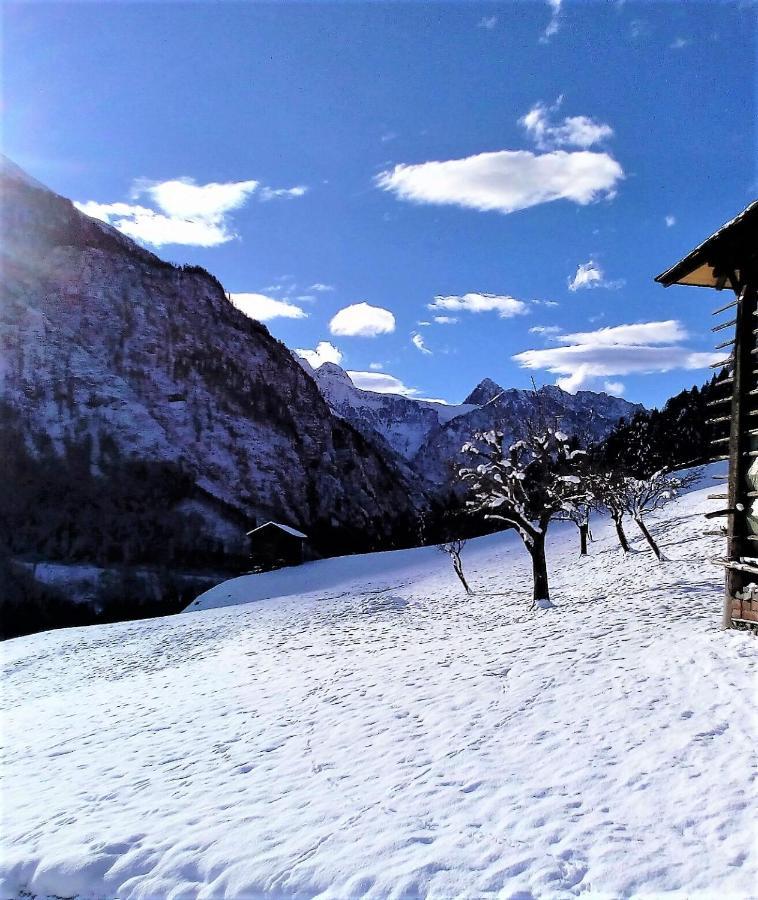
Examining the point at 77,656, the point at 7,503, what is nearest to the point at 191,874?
the point at 77,656

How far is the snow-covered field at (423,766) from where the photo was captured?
516 cm

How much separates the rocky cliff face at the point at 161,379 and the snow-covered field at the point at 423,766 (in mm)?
77557

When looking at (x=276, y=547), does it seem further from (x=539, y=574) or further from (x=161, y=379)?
(x=161, y=379)

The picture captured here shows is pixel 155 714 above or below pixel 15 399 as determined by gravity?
below

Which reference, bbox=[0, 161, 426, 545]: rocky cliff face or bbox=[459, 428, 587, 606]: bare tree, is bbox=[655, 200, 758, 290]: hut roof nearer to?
bbox=[459, 428, 587, 606]: bare tree

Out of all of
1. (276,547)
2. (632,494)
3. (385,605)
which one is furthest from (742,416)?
(276,547)

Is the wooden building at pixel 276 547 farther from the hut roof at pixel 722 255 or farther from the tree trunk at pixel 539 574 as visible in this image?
the hut roof at pixel 722 255

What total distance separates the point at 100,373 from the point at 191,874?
359 ft

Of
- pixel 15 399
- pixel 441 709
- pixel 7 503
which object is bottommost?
pixel 441 709

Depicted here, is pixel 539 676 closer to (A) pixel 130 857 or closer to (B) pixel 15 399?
(A) pixel 130 857

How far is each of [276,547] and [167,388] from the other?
228 ft

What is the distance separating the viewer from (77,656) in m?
23.3

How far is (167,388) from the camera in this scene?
10619cm

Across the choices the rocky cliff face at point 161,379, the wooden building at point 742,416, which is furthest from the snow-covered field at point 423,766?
the rocky cliff face at point 161,379
